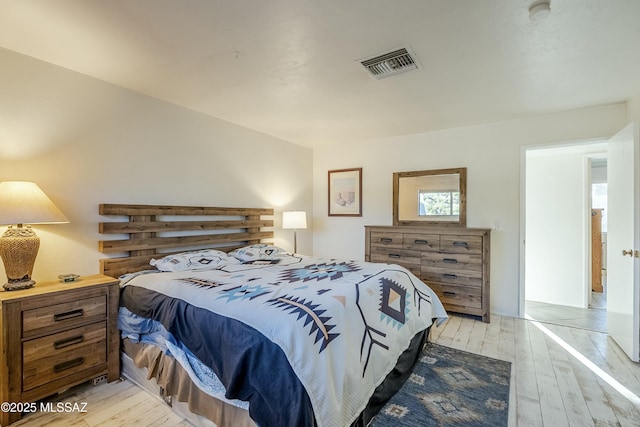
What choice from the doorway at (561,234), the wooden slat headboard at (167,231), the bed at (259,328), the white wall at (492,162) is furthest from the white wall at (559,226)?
the wooden slat headboard at (167,231)

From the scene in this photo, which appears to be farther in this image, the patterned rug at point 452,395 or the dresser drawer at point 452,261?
the dresser drawer at point 452,261

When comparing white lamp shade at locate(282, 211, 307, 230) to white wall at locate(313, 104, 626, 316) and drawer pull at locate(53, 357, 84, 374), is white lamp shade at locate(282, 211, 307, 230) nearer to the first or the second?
white wall at locate(313, 104, 626, 316)

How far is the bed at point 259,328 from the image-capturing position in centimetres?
132

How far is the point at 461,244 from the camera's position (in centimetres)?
350

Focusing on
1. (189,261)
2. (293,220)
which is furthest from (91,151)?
(293,220)

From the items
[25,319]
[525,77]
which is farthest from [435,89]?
[25,319]

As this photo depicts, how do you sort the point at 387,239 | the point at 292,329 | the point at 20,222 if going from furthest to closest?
1. the point at 387,239
2. the point at 20,222
3. the point at 292,329

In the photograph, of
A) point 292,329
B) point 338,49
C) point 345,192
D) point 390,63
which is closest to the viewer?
point 292,329

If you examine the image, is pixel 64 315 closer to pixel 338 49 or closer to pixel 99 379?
pixel 99 379

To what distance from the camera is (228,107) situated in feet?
10.4

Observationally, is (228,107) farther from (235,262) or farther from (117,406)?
(117,406)

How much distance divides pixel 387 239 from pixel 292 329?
9.27ft

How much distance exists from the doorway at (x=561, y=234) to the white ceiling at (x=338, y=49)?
1313 mm

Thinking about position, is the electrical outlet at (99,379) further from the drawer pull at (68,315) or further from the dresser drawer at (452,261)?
the dresser drawer at (452,261)
